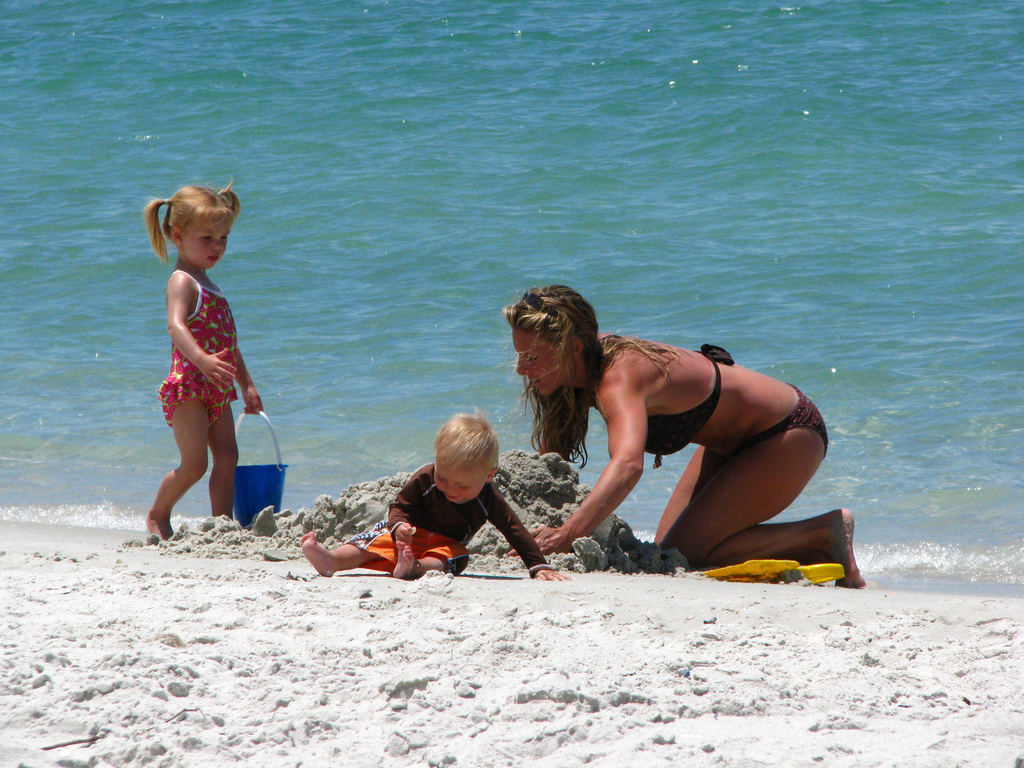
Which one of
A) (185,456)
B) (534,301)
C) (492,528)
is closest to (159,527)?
(185,456)

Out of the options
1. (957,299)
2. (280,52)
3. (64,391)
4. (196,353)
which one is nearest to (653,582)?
(196,353)

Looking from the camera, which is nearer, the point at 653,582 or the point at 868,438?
the point at 653,582

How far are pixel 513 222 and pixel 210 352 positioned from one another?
21.0ft

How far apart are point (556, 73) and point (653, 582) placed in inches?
464

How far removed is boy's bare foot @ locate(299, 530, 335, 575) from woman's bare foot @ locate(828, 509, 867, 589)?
1.87 m

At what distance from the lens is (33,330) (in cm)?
812

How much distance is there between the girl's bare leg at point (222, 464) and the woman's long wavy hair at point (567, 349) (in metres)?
1.26

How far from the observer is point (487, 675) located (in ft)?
7.43

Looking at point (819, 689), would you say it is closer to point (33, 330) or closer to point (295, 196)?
point (33, 330)

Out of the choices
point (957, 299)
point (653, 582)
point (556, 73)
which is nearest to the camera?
point (653, 582)

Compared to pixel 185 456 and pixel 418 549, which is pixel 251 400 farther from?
pixel 418 549

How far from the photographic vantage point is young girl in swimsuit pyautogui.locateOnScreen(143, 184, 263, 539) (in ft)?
13.2

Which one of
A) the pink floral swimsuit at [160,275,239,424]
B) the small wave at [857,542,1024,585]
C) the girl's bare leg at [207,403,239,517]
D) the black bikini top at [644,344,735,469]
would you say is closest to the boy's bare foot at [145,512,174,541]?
the girl's bare leg at [207,403,239,517]

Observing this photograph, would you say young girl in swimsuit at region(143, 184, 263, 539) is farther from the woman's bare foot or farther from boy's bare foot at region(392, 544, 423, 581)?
the woman's bare foot
